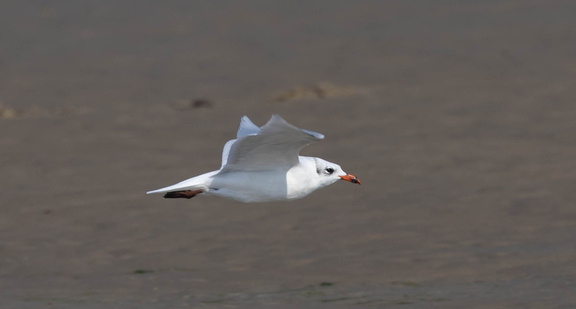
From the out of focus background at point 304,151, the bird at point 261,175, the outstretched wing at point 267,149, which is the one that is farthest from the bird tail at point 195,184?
the out of focus background at point 304,151

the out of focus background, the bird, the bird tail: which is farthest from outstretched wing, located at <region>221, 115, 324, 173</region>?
the out of focus background

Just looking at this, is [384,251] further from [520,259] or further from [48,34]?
[48,34]

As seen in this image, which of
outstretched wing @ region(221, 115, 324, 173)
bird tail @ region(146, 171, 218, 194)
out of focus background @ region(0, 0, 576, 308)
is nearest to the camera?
outstretched wing @ region(221, 115, 324, 173)

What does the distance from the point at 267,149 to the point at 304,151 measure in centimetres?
673

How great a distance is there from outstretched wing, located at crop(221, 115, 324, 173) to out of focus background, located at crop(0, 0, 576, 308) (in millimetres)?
1838

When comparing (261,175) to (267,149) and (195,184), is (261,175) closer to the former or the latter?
(267,149)

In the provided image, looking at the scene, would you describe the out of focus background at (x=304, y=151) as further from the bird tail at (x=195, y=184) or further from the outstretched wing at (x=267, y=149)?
the bird tail at (x=195, y=184)

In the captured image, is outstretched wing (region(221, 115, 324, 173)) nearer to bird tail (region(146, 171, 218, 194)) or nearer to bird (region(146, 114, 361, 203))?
bird (region(146, 114, 361, 203))

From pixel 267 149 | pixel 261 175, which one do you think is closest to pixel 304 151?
pixel 261 175

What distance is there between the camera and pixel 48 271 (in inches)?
523

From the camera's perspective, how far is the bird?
10.2 metres

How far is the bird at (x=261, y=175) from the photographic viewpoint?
10164 mm

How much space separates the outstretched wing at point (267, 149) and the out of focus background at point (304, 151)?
184 cm

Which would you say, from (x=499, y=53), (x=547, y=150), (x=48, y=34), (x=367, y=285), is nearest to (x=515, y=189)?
(x=547, y=150)
